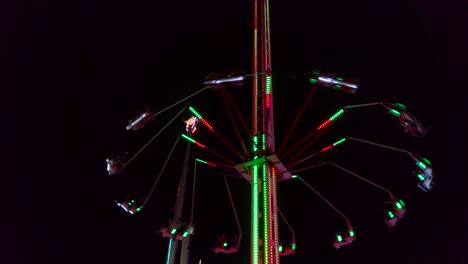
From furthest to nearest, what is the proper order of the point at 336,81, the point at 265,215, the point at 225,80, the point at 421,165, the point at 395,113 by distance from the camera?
the point at 395,113, the point at 225,80, the point at 421,165, the point at 336,81, the point at 265,215

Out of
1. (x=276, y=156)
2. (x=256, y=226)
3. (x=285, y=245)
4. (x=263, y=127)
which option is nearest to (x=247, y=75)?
(x=263, y=127)

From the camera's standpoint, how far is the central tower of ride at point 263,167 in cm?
866

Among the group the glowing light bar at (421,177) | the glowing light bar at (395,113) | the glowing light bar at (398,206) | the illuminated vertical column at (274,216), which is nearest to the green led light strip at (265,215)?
the illuminated vertical column at (274,216)

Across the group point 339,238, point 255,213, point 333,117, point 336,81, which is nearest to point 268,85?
point 336,81

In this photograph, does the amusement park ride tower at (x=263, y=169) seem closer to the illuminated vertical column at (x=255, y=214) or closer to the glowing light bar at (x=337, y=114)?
the illuminated vertical column at (x=255, y=214)

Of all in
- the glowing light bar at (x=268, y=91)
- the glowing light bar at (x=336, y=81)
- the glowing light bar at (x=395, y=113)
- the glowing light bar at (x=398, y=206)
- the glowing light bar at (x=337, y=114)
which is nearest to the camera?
the glowing light bar at (x=336, y=81)

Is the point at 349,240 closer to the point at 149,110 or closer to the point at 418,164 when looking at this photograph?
the point at 418,164

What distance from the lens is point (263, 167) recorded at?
9.48 m

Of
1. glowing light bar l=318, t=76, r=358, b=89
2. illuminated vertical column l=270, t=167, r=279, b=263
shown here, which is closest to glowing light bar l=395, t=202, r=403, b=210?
glowing light bar l=318, t=76, r=358, b=89

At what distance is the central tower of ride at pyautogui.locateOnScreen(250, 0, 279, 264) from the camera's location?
8656 mm

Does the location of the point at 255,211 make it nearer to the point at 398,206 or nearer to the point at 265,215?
the point at 265,215

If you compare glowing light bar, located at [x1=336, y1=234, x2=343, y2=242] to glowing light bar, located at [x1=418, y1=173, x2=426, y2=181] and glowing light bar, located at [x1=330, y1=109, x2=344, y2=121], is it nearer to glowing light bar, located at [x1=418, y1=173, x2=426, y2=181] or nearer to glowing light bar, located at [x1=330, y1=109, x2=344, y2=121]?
glowing light bar, located at [x1=418, y1=173, x2=426, y2=181]

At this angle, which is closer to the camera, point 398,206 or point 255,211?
point 255,211

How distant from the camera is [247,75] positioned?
1052cm
